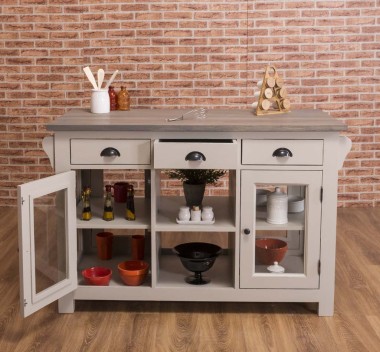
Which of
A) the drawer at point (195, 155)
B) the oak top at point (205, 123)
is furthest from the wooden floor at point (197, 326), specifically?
the oak top at point (205, 123)

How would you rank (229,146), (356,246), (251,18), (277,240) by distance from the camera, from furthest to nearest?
(251,18) → (356,246) → (277,240) → (229,146)

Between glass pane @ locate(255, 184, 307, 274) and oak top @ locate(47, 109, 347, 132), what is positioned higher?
oak top @ locate(47, 109, 347, 132)

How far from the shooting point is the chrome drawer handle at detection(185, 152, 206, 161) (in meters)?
3.29

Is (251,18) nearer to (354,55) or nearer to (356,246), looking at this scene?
(354,55)

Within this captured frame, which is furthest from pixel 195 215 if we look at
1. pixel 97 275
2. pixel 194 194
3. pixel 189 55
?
pixel 189 55

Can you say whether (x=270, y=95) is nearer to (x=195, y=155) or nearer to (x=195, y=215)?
(x=195, y=155)

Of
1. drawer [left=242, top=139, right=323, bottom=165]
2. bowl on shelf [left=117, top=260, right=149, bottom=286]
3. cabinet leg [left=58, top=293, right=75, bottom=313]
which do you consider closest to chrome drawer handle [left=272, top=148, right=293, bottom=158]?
drawer [left=242, top=139, right=323, bottom=165]

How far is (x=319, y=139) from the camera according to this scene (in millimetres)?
3332

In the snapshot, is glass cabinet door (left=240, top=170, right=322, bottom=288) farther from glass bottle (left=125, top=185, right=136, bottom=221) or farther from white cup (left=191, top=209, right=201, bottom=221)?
glass bottle (left=125, top=185, right=136, bottom=221)

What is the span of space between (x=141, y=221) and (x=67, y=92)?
1.98m

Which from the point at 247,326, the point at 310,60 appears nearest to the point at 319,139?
the point at 247,326

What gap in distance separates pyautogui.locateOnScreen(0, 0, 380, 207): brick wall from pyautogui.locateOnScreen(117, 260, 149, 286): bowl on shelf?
6.12ft

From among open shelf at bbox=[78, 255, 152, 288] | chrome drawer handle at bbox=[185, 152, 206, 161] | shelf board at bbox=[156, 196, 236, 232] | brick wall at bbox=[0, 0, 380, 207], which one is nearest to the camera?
chrome drawer handle at bbox=[185, 152, 206, 161]

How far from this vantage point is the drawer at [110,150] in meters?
3.37
